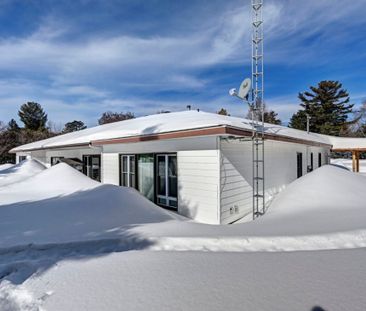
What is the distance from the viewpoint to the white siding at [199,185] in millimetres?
6711

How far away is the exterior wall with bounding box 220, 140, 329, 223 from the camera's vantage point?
22.5 ft

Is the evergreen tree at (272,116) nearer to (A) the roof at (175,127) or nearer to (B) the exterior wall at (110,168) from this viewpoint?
(A) the roof at (175,127)

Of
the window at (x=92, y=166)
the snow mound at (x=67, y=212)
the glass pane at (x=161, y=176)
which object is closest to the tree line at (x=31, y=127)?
the window at (x=92, y=166)

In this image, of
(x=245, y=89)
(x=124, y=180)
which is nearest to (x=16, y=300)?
(x=245, y=89)

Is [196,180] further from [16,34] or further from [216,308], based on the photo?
[16,34]

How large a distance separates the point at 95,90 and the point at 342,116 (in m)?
34.6

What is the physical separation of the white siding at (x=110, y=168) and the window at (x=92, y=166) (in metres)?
1.53

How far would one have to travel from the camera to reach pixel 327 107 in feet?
112

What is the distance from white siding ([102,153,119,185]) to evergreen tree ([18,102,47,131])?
3861 centimetres

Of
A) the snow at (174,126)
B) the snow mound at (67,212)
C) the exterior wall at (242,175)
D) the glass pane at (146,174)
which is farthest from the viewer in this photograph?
the glass pane at (146,174)

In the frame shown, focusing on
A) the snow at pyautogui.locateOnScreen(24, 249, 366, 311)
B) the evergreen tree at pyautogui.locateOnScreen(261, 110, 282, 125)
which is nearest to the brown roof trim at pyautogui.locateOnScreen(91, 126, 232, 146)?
the snow at pyautogui.locateOnScreen(24, 249, 366, 311)

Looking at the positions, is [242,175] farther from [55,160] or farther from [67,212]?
[55,160]

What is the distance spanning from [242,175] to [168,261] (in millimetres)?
5585

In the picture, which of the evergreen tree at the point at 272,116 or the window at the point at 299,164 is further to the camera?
the evergreen tree at the point at 272,116
